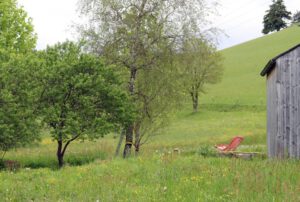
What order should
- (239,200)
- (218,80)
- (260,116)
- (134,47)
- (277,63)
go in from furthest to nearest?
(218,80) < (260,116) < (134,47) < (277,63) < (239,200)

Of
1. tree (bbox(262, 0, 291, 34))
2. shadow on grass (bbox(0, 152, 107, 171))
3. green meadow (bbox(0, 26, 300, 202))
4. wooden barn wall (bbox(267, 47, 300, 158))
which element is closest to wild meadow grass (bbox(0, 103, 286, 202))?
green meadow (bbox(0, 26, 300, 202))

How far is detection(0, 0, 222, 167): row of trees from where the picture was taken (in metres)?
17.3

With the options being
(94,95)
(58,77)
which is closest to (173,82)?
(94,95)

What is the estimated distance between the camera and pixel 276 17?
101625 mm

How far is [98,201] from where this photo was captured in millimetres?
7137

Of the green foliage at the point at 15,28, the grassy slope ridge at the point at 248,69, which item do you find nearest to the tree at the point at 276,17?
the grassy slope ridge at the point at 248,69

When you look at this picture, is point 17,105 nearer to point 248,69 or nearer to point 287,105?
point 287,105

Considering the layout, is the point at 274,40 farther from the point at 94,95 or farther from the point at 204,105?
the point at 94,95

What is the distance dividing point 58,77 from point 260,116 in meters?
26.6

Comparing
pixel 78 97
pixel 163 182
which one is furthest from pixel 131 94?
pixel 163 182

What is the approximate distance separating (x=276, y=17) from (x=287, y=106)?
95.3 m

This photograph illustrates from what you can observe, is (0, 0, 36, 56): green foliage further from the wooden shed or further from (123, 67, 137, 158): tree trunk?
the wooden shed

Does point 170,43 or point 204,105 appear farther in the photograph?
point 204,105

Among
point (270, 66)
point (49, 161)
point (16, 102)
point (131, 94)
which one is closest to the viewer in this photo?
point (270, 66)
